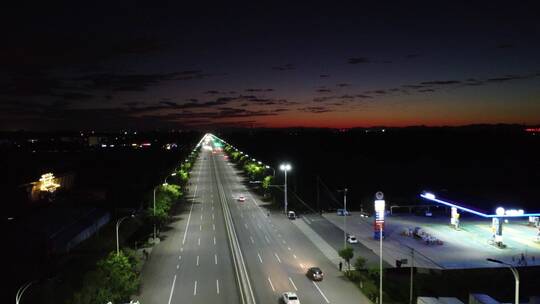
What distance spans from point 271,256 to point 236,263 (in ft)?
16.3

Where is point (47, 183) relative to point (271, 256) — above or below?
above

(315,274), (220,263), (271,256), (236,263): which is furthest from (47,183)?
(315,274)

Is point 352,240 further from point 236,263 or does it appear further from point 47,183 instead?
point 47,183

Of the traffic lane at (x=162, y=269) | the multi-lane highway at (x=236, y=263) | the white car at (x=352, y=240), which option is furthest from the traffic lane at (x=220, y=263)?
the white car at (x=352, y=240)

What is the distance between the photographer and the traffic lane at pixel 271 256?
140 ft

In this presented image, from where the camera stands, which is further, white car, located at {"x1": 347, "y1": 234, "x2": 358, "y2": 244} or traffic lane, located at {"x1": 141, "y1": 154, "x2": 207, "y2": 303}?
white car, located at {"x1": 347, "y1": 234, "x2": 358, "y2": 244}

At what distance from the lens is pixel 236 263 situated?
5116 centimetres

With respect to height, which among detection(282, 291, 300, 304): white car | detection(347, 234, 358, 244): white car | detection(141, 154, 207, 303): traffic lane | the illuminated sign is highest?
the illuminated sign

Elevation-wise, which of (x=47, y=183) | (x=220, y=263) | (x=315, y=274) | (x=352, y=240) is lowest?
(x=220, y=263)

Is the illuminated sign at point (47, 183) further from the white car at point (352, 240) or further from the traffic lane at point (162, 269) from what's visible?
the white car at point (352, 240)

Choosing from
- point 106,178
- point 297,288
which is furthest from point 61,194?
point 297,288

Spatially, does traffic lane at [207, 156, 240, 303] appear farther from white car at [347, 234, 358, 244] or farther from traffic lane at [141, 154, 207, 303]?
white car at [347, 234, 358, 244]

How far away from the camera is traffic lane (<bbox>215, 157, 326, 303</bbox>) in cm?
4269

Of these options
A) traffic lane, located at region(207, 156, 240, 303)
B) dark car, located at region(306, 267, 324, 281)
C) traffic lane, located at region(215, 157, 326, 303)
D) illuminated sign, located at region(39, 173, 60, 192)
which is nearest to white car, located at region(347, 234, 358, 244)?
traffic lane, located at region(215, 157, 326, 303)
